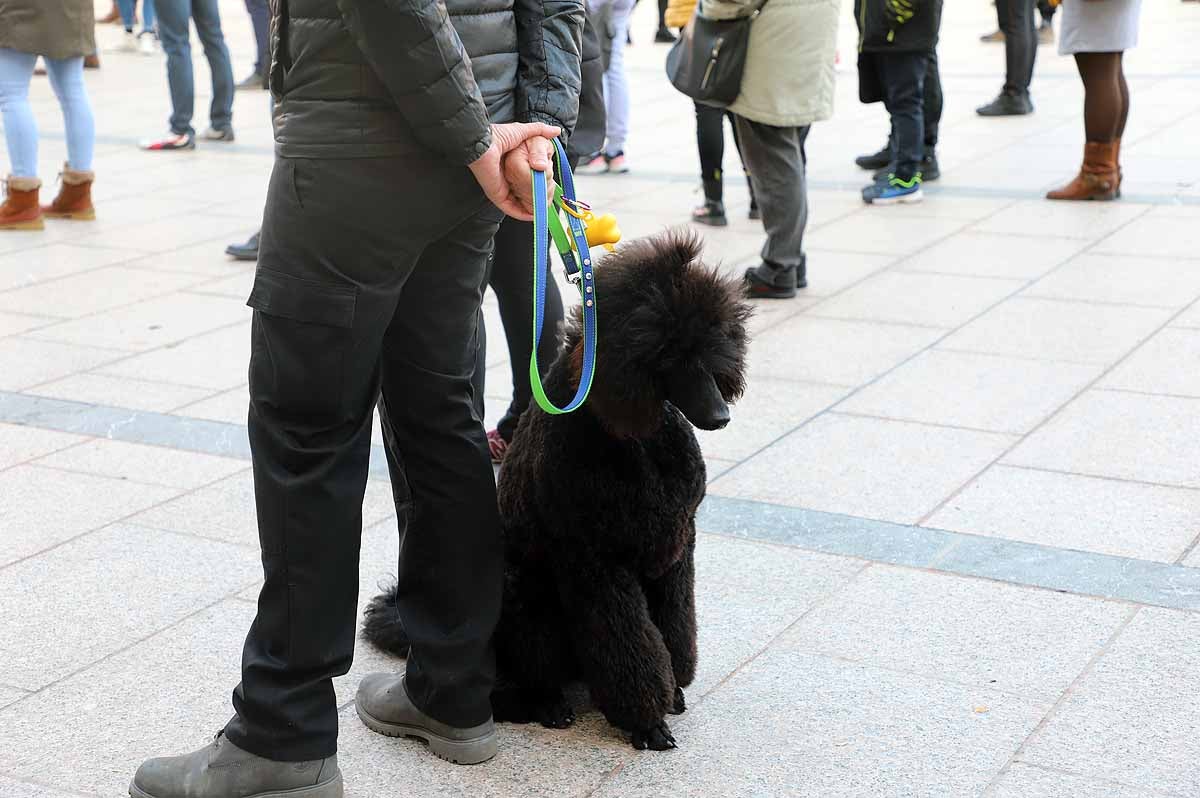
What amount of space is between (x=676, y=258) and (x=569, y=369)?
0.32m

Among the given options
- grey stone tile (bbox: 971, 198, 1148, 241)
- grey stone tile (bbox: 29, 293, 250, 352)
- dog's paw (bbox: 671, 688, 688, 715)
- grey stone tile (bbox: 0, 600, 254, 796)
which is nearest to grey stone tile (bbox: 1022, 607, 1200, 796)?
dog's paw (bbox: 671, 688, 688, 715)

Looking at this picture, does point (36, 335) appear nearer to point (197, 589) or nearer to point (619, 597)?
point (197, 589)

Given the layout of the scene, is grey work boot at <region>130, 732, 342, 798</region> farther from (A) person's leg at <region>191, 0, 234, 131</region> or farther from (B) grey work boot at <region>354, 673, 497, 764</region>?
(A) person's leg at <region>191, 0, 234, 131</region>

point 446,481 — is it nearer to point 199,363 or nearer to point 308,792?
point 308,792

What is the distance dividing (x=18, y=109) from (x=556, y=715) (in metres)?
6.22

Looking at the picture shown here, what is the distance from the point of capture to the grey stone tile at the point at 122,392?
536 cm

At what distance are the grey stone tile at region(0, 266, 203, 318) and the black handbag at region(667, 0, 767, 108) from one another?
8.69ft

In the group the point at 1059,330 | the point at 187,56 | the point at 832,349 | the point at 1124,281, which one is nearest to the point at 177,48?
the point at 187,56

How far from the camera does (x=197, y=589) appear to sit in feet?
12.4

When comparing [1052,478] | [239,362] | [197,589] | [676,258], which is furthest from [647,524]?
[239,362]

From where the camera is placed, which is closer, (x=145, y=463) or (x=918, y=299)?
(x=145, y=463)

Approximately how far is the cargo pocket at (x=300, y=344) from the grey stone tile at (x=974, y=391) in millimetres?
2891

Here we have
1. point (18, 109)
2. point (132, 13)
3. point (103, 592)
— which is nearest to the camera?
point (103, 592)

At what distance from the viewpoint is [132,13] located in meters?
17.1
